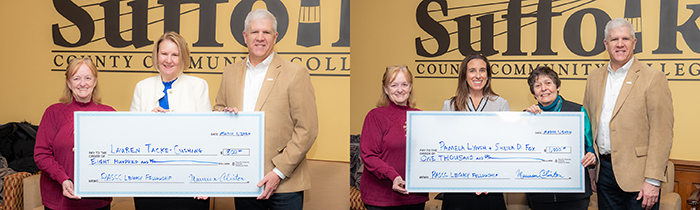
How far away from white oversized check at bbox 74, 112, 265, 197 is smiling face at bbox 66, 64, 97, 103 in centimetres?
16

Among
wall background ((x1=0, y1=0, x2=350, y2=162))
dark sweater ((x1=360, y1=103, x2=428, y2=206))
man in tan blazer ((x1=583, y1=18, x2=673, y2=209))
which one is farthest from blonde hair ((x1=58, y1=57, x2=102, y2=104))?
man in tan blazer ((x1=583, y1=18, x2=673, y2=209))

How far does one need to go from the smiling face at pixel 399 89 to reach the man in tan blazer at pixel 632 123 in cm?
111

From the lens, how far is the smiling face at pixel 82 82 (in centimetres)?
230

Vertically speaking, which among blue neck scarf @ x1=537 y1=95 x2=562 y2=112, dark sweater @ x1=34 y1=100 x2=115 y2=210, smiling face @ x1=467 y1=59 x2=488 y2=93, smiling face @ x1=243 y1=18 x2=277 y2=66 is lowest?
dark sweater @ x1=34 y1=100 x2=115 y2=210

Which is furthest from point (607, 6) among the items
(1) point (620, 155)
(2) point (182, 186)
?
(2) point (182, 186)

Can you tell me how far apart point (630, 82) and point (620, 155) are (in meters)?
0.40

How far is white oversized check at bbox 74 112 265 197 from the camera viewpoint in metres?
2.23

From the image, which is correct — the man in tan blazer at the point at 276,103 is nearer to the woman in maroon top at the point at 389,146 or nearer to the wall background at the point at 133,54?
the woman in maroon top at the point at 389,146

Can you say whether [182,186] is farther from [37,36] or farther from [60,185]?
[37,36]

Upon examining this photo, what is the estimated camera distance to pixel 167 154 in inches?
88.9

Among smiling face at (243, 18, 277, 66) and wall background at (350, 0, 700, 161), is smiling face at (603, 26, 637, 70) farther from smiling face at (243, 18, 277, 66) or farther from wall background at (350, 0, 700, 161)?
smiling face at (243, 18, 277, 66)

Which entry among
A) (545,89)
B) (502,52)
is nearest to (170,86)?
(545,89)

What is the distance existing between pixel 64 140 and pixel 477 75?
2291 millimetres

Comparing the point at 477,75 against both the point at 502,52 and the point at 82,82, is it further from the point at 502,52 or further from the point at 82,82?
the point at 82,82
